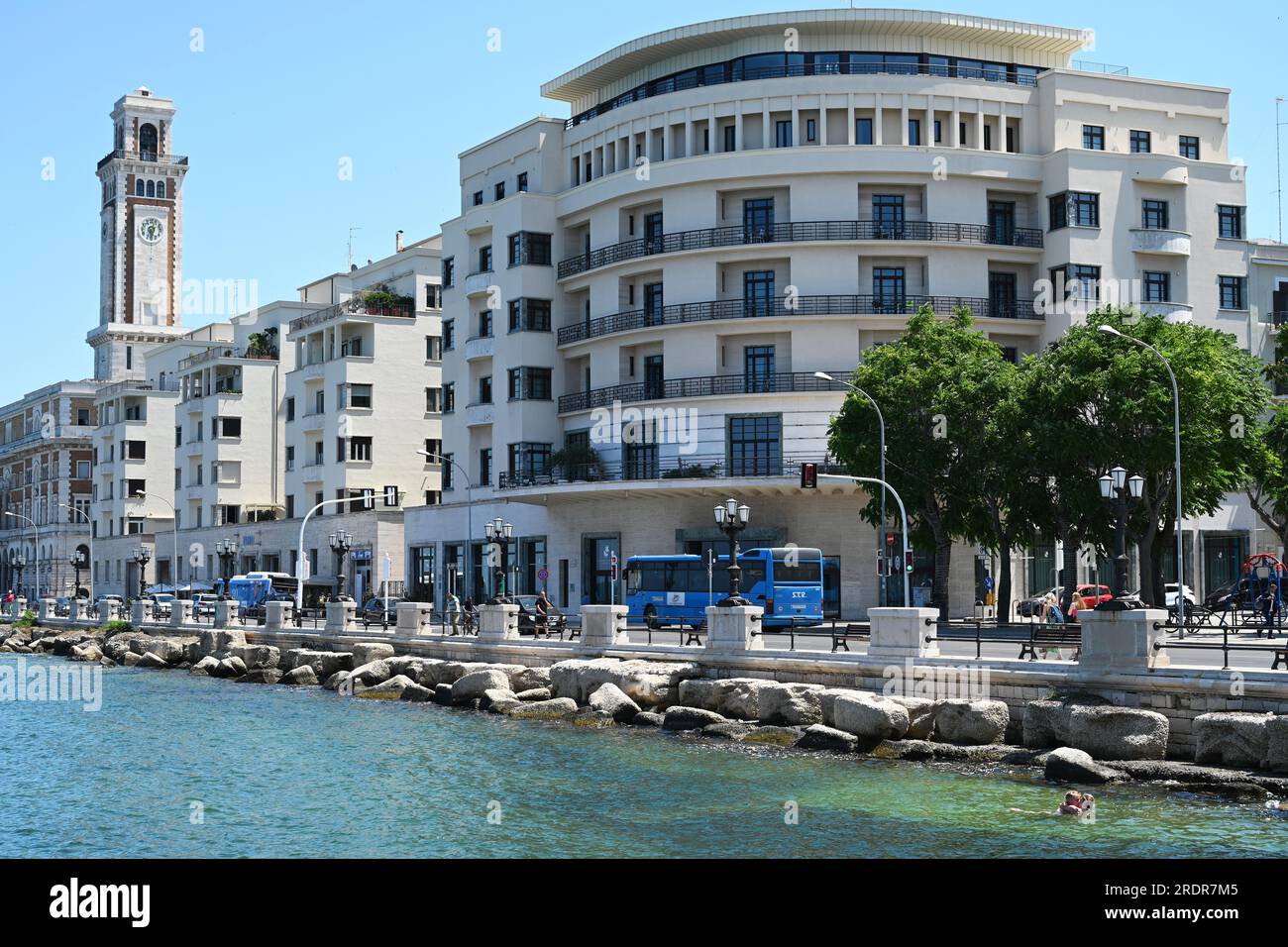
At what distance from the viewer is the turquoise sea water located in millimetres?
18859

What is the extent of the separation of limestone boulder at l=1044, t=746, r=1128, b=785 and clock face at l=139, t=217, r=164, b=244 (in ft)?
390

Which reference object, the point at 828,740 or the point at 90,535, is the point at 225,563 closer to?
the point at 90,535

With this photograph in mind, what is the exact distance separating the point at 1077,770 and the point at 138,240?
120158mm

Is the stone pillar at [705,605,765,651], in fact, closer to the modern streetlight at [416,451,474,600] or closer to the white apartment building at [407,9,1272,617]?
the white apartment building at [407,9,1272,617]

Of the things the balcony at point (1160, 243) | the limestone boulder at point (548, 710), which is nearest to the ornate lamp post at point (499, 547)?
the limestone boulder at point (548, 710)

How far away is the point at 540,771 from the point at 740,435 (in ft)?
111

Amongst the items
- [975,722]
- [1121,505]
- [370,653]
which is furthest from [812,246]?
[975,722]

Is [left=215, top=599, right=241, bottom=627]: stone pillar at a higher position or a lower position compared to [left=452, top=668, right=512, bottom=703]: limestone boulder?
higher

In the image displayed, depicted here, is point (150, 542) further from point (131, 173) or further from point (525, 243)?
point (525, 243)

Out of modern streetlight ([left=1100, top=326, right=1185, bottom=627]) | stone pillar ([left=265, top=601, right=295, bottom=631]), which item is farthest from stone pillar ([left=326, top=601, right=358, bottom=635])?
modern streetlight ([left=1100, top=326, right=1185, bottom=627])

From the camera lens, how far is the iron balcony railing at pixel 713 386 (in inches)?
2260

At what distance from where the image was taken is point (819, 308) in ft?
189

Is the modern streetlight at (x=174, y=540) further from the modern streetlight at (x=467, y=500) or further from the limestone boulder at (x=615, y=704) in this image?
the limestone boulder at (x=615, y=704)
